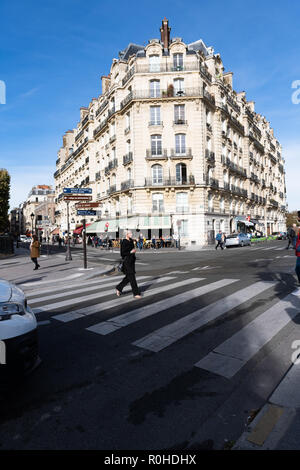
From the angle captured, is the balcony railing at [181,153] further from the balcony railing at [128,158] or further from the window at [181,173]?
the balcony railing at [128,158]

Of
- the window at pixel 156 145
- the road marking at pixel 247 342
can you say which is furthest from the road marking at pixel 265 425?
the window at pixel 156 145

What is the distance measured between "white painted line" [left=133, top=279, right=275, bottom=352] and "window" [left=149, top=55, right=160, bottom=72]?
1175 inches

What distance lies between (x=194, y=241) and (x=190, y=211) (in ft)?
10.1

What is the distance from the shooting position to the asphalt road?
6.95 ft

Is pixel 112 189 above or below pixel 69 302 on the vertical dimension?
above

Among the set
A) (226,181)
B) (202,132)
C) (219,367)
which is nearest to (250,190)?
(226,181)

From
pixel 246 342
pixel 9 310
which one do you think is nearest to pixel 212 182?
pixel 246 342

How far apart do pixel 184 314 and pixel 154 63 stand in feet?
104

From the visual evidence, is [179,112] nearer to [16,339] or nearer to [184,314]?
[184,314]

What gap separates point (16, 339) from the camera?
97.5 inches

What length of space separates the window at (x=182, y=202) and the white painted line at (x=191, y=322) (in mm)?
23283

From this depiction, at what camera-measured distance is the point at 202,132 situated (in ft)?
97.9

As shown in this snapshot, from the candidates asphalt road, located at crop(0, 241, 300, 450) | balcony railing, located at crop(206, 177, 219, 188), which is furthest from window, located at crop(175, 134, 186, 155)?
asphalt road, located at crop(0, 241, 300, 450)

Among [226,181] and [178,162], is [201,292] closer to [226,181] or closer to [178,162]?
[178,162]
